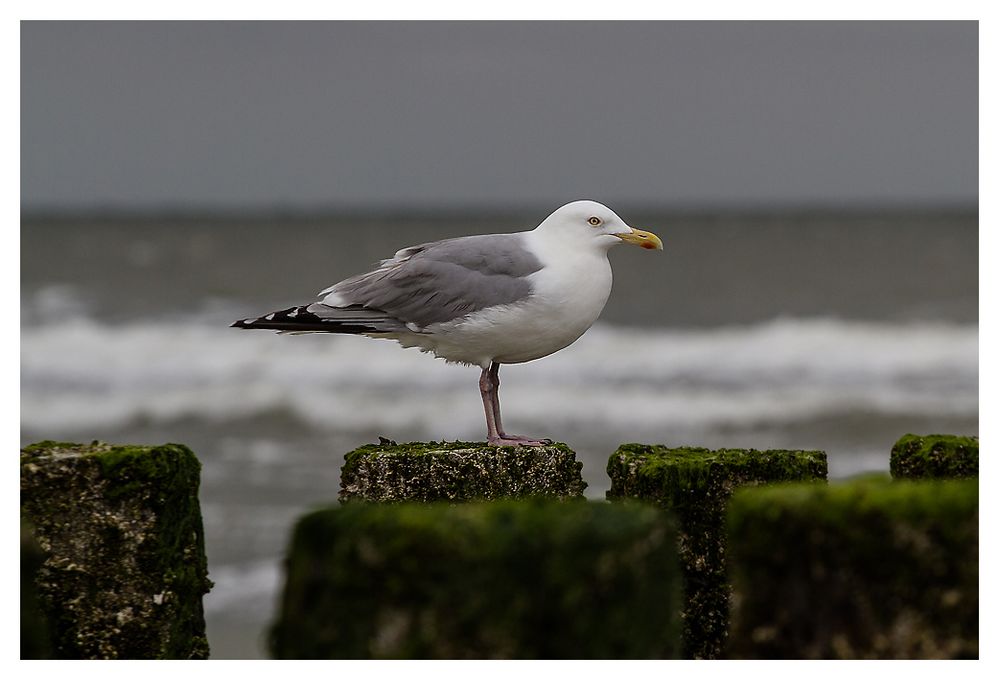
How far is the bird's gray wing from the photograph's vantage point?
5898 mm

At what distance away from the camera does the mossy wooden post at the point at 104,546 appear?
475cm

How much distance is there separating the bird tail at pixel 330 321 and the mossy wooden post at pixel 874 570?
111 inches

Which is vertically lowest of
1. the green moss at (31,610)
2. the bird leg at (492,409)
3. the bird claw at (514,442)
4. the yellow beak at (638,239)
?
the green moss at (31,610)

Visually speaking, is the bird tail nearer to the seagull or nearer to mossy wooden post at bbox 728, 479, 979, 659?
the seagull

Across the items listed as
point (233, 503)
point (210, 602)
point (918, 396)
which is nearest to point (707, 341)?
point (918, 396)

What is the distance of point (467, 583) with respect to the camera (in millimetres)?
3354

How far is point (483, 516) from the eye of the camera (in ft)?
11.2

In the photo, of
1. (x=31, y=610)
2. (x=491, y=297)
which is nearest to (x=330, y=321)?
(x=491, y=297)

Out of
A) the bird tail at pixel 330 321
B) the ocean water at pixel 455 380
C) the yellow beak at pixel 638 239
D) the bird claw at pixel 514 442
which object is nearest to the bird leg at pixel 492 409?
the bird claw at pixel 514 442

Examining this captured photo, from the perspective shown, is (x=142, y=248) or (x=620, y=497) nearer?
(x=620, y=497)

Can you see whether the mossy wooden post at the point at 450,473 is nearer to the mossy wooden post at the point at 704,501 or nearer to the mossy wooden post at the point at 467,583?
the mossy wooden post at the point at 704,501

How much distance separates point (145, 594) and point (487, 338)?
78.6 inches

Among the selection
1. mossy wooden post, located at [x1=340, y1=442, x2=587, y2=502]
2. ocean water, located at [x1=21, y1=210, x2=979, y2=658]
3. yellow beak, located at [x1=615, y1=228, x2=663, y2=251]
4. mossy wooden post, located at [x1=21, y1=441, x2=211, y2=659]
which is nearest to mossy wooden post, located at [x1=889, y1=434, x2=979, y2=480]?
mossy wooden post, located at [x1=340, y1=442, x2=587, y2=502]

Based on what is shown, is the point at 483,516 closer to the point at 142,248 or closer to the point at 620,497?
the point at 620,497
